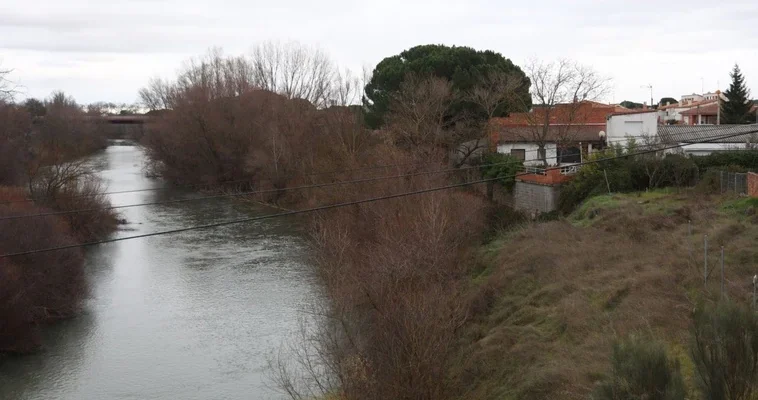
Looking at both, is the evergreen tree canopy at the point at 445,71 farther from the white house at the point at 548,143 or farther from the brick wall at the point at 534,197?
the brick wall at the point at 534,197

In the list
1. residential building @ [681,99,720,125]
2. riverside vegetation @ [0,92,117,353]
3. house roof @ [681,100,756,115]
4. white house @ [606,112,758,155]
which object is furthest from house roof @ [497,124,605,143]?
house roof @ [681,100,756,115]

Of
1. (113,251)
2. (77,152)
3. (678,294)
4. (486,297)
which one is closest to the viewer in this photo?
(678,294)

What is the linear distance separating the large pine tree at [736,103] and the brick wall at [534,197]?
2049 cm

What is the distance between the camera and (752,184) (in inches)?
719

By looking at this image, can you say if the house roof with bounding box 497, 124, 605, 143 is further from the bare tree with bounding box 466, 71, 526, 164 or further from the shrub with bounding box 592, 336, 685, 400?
the shrub with bounding box 592, 336, 685, 400

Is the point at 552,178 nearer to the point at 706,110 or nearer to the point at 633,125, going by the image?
the point at 633,125

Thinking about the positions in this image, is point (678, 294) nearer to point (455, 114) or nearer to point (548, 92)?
point (548, 92)

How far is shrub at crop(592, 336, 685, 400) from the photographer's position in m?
6.18

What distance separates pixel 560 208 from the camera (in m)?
25.2

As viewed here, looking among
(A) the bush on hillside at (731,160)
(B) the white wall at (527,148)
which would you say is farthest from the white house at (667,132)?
(B) the white wall at (527,148)

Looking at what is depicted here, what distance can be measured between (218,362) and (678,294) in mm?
9074

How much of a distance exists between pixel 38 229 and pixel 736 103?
3683cm

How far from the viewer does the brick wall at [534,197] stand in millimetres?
25922

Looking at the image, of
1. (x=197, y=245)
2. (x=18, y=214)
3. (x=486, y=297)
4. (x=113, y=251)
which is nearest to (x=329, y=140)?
(x=197, y=245)
